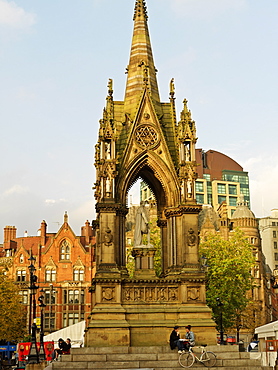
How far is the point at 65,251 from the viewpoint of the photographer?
80.0m

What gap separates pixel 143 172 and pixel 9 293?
95.8 ft

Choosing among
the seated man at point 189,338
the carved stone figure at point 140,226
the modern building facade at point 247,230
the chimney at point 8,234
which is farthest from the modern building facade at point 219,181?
the seated man at point 189,338

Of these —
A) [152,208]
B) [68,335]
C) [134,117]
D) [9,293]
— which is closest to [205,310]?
[134,117]

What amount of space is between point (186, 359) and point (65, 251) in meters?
60.4

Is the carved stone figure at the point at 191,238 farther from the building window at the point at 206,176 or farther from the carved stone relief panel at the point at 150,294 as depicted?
the building window at the point at 206,176

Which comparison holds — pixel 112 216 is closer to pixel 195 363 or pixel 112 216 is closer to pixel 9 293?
pixel 195 363

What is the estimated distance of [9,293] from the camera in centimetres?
5288

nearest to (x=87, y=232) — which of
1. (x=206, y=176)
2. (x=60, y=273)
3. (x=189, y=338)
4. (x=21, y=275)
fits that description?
(x=60, y=273)

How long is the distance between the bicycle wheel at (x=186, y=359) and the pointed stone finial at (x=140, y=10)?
17.8 m

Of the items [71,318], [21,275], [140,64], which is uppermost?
[140,64]

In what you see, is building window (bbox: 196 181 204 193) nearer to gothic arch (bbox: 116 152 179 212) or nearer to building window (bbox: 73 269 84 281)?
building window (bbox: 73 269 84 281)

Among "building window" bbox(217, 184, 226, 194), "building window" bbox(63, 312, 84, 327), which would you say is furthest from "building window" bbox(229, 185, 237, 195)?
"building window" bbox(63, 312, 84, 327)

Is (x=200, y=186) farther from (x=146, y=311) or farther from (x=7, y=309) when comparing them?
(x=146, y=311)

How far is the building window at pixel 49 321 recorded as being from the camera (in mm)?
76625
